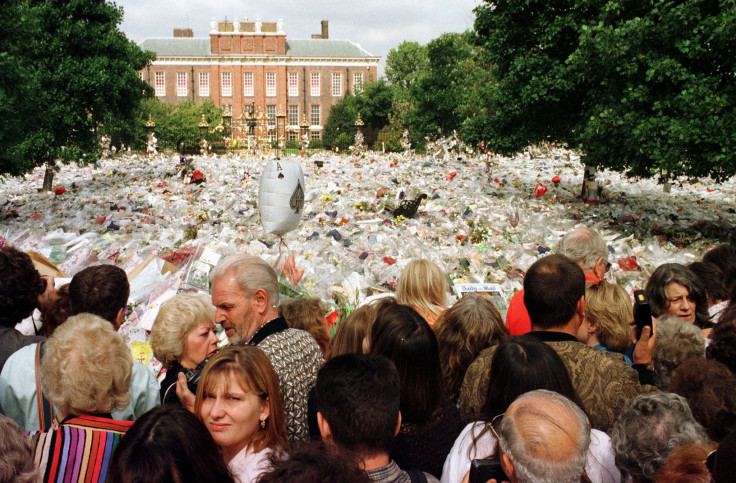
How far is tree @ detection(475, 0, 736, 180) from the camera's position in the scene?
8.20 meters

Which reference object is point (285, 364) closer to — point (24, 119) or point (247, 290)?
point (247, 290)

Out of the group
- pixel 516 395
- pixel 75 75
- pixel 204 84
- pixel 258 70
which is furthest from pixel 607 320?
pixel 204 84

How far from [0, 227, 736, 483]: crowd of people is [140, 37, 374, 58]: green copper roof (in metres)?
53.7

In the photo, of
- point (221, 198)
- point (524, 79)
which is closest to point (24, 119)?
point (221, 198)

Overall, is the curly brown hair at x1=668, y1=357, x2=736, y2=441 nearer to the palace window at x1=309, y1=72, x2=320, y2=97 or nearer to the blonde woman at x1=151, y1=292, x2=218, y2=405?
the blonde woman at x1=151, y1=292, x2=218, y2=405

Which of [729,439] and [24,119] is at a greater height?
[24,119]

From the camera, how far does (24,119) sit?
10.4 m

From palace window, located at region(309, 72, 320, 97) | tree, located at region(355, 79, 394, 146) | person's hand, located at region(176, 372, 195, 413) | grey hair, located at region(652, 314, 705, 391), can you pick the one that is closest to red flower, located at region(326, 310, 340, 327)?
person's hand, located at region(176, 372, 195, 413)

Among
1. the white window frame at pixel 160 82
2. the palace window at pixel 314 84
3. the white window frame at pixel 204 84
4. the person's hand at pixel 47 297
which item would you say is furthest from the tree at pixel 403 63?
the person's hand at pixel 47 297

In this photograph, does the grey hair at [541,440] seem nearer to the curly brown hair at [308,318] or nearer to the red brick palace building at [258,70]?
the curly brown hair at [308,318]

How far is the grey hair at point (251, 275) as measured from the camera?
2.66 meters

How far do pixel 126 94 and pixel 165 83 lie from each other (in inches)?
1587

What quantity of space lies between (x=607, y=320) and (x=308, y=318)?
169cm

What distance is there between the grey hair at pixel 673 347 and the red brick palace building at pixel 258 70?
4912 centimetres
